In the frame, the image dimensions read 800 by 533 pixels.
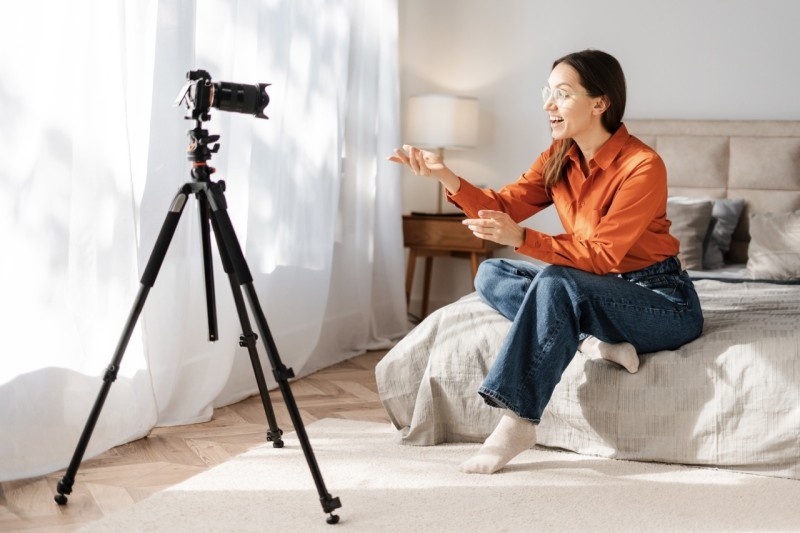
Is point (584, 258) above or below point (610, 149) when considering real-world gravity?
below

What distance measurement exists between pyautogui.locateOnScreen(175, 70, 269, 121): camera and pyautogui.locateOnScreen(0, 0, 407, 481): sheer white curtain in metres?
0.52

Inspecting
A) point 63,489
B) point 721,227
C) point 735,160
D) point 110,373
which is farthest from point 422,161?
point 735,160

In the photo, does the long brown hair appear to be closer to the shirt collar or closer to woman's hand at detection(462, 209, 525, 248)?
the shirt collar

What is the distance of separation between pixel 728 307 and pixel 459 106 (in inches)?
85.6

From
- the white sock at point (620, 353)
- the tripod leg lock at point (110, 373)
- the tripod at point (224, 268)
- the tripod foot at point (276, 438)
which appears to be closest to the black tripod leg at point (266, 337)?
the tripod at point (224, 268)

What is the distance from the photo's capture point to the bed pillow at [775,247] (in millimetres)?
3803

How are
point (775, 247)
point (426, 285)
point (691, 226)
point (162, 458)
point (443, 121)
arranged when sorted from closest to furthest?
point (162, 458) → point (775, 247) → point (691, 226) → point (443, 121) → point (426, 285)

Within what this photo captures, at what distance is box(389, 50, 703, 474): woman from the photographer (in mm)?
2471

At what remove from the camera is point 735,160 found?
448 centimetres

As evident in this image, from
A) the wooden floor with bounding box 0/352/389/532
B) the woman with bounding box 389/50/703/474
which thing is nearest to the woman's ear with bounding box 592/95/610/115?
the woman with bounding box 389/50/703/474

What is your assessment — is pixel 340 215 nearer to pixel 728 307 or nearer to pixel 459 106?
pixel 459 106

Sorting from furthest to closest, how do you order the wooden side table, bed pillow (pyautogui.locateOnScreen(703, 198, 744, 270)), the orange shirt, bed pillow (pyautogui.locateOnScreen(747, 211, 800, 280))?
the wooden side table → bed pillow (pyautogui.locateOnScreen(703, 198, 744, 270)) → bed pillow (pyautogui.locateOnScreen(747, 211, 800, 280)) → the orange shirt

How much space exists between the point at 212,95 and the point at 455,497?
115 cm

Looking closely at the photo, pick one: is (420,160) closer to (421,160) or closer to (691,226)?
(421,160)
